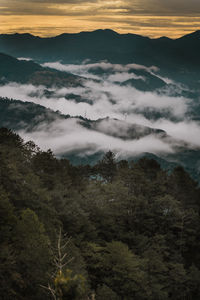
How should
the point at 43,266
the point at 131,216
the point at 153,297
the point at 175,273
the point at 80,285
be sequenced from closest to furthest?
the point at 80,285 → the point at 43,266 → the point at 153,297 → the point at 175,273 → the point at 131,216

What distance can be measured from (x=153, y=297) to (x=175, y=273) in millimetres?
7867

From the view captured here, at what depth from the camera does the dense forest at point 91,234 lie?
84.5 ft

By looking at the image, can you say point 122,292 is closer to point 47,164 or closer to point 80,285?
point 80,285

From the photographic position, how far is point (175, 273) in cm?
4650

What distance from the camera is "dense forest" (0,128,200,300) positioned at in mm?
25750

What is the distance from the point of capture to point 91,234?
43.7 metres

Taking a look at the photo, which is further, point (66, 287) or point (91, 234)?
point (91, 234)

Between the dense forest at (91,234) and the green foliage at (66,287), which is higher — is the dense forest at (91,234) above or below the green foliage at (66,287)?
below

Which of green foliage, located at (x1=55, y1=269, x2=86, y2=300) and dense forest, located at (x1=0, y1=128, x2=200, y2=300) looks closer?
green foliage, located at (x1=55, y1=269, x2=86, y2=300)

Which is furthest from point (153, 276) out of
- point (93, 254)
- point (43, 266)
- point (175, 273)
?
point (43, 266)

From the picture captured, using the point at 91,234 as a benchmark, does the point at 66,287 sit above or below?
above

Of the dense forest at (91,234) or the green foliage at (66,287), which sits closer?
the green foliage at (66,287)

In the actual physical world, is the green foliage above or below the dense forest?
above

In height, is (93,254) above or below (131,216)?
above
